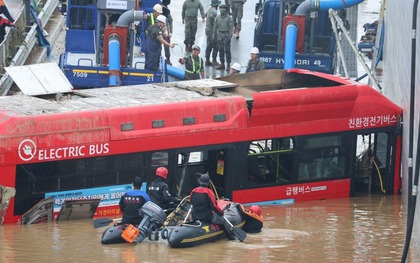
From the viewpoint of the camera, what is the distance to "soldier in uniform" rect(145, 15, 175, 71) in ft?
92.0

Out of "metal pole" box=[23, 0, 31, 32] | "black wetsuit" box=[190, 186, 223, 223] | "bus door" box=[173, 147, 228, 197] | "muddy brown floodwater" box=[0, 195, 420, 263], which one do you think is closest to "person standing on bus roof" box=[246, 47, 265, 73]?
"bus door" box=[173, 147, 228, 197]

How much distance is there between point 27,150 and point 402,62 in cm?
737

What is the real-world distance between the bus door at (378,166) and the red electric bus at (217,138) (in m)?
0.02

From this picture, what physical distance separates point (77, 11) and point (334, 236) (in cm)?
1347

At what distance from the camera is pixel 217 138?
20.9m

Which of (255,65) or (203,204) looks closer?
(203,204)

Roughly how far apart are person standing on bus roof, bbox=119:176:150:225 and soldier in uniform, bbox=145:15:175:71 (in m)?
10.3

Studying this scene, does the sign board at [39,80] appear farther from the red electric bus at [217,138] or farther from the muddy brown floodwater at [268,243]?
the muddy brown floodwater at [268,243]

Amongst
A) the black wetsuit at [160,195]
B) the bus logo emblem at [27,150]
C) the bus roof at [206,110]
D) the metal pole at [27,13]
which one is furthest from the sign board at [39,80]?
the metal pole at [27,13]

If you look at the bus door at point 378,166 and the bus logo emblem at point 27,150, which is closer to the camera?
the bus logo emblem at point 27,150

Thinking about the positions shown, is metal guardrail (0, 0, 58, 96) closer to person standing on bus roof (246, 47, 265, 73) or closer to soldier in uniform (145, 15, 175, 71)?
soldier in uniform (145, 15, 175, 71)

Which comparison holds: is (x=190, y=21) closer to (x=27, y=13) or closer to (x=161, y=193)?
(x=27, y=13)

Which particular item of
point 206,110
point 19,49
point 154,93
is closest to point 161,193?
point 206,110

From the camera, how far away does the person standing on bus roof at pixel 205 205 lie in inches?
714
